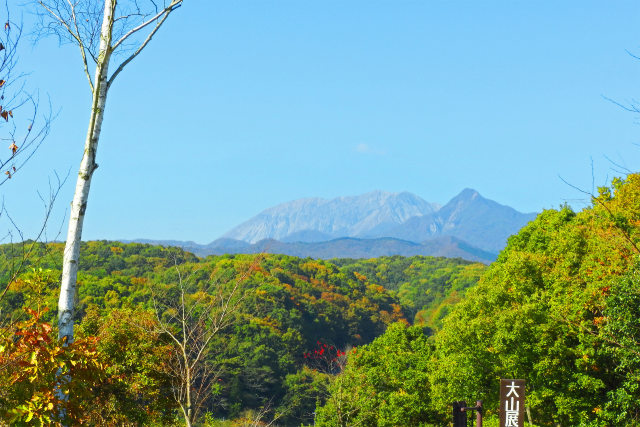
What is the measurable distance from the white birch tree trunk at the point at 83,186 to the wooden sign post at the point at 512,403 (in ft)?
19.2

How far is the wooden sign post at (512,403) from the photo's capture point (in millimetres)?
8625

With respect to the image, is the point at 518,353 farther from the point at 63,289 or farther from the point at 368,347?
the point at 63,289

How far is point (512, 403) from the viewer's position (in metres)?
8.66

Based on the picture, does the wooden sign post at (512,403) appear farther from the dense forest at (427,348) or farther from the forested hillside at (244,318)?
the forested hillside at (244,318)

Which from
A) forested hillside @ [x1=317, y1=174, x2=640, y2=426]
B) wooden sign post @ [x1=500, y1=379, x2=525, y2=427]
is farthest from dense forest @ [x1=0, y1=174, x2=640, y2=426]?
wooden sign post @ [x1=500, y1=379, x2=525, y2=427]

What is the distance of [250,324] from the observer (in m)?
54.6

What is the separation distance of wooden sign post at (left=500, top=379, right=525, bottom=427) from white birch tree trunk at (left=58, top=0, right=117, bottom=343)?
5.84 m

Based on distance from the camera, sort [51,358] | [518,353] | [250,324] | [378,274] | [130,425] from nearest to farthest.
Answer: [51,358] → [130,425] → [518,353] → [250,324] → [378,274]

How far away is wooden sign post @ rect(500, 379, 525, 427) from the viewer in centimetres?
862

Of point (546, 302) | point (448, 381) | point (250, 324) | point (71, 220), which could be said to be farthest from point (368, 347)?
point (250, 324)

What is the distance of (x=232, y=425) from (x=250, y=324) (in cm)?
1906

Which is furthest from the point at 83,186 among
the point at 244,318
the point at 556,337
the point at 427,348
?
the point at 427,348

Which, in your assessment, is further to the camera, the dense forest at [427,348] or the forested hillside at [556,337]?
the forested hillside at [556,337]

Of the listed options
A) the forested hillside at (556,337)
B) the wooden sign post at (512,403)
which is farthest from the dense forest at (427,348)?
the wooden sign post at (512,403)
